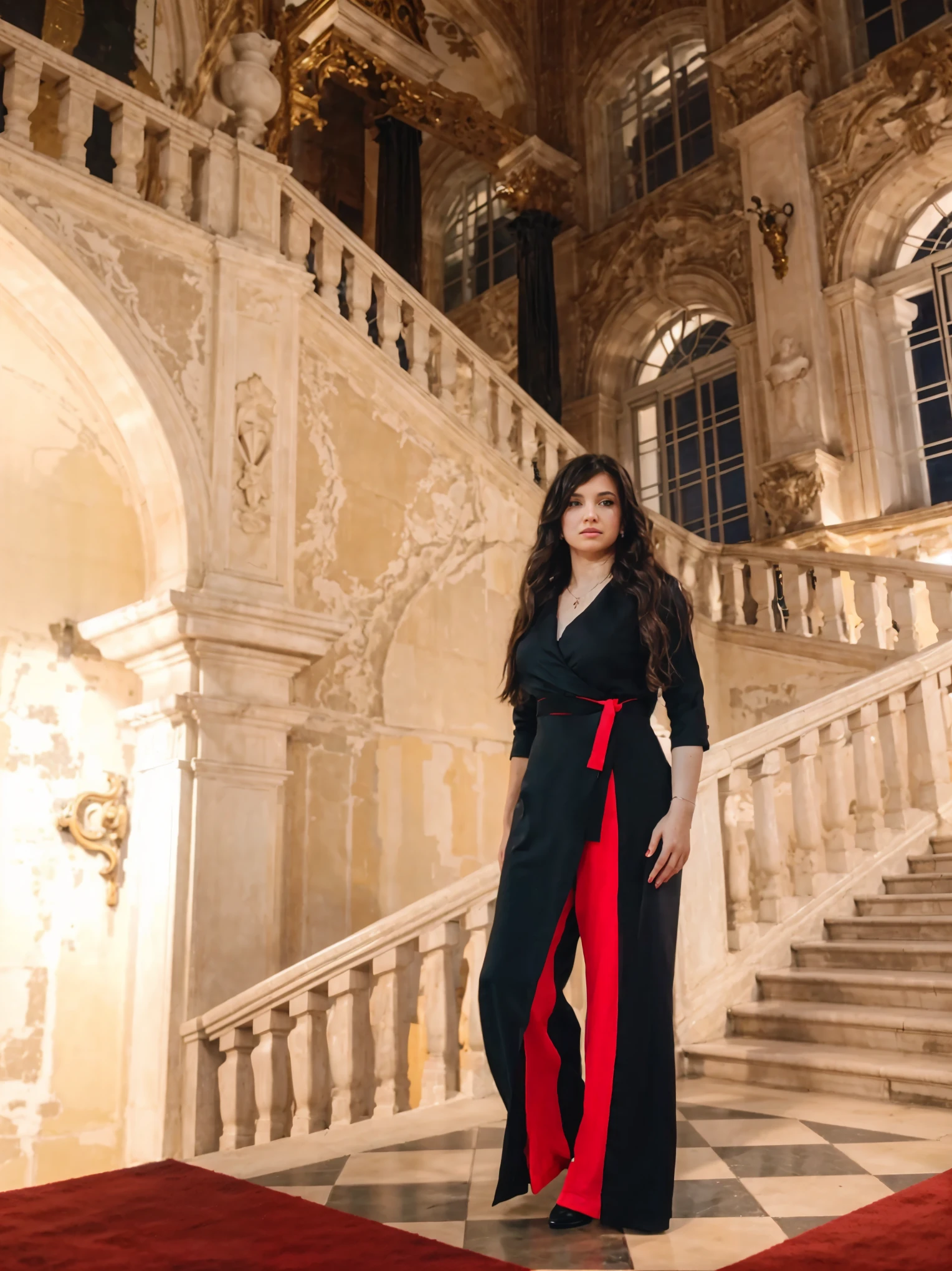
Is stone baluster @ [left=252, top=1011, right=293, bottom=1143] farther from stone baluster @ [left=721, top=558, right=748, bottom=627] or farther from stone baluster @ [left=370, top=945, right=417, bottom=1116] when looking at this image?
stone baluster @ [left=721, top=558, right=748, bottom=627]

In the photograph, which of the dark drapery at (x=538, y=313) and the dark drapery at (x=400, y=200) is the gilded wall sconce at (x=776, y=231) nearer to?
the dark drapery at (x=538, y=313)

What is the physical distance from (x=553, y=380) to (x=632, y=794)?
33.9 ft

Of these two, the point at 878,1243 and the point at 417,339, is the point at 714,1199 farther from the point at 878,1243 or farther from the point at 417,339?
the point at 417,339

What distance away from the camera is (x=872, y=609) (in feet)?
24.6

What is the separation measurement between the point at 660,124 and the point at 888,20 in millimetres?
2838

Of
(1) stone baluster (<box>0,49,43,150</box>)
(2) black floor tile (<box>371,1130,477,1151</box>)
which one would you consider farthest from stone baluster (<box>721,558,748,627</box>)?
(2) black floor tile (<box>371,1130,477,1151</box>)

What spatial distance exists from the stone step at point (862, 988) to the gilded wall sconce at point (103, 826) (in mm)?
3225

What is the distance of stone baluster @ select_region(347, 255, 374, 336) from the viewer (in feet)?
22.1

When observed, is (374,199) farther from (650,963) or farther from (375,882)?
(650,963)

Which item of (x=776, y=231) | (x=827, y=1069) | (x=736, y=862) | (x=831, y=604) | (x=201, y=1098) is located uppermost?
(x=776, y=231)

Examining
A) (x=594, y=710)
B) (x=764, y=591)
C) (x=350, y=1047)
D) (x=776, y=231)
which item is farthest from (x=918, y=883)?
(x=776, y=231)

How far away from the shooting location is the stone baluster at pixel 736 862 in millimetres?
4105

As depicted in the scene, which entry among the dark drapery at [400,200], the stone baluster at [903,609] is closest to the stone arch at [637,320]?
the dark drapery at [400,200]

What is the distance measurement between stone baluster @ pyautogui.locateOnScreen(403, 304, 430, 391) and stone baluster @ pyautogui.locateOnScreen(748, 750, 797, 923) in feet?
11.9
